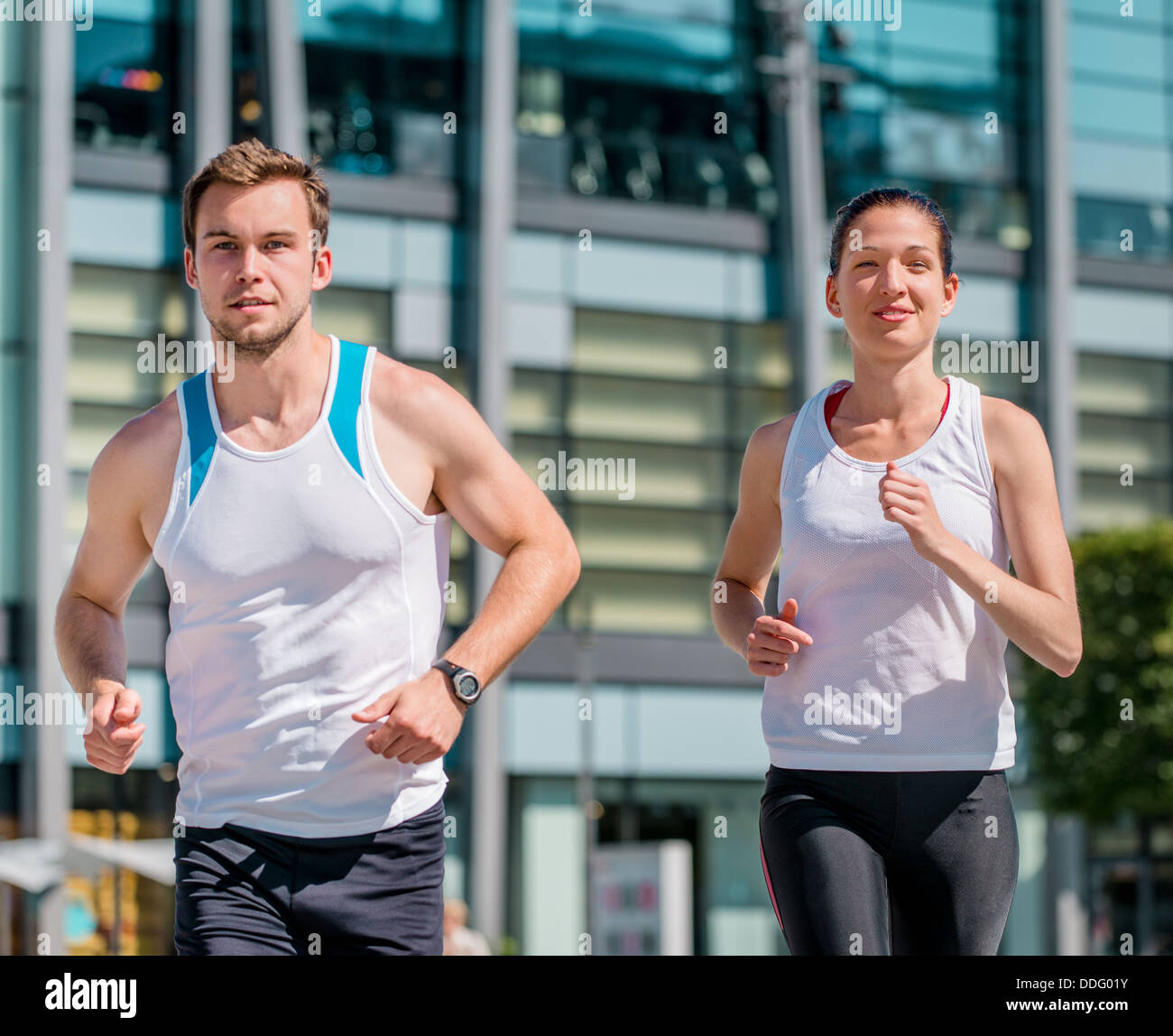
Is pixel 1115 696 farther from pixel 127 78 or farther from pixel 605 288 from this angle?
pixel 127 78

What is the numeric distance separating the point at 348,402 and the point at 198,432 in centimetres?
32

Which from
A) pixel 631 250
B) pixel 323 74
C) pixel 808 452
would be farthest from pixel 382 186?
pixel 808 452

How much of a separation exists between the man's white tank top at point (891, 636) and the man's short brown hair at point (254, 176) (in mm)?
1205

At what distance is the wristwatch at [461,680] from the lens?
3293 mm

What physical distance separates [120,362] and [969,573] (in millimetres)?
21422

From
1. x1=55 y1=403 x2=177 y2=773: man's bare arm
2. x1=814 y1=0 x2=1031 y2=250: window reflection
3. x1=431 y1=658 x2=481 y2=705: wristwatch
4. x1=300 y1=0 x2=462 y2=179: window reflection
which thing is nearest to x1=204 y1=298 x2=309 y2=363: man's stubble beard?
x1=55 y1=403 x2=177 y2=773: man's bare arm

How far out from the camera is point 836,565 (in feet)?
12.3

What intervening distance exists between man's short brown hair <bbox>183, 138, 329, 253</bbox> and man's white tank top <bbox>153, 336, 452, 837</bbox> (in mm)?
456

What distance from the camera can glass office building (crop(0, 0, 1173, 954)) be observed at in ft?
75.5

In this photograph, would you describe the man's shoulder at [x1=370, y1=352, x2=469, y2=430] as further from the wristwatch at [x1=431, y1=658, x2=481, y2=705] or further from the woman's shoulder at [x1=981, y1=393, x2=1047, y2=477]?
the woman's shoulder at [x1=981, y1=393, x2=1047, y2=477]

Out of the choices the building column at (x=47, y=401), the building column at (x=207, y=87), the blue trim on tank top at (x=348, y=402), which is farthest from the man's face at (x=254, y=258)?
the building column at (x=207, y=87)

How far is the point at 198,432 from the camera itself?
3559 millimetres

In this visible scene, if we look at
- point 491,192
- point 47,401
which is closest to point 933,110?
point 491,192

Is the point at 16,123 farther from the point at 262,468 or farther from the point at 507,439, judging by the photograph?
the point at 262,468
